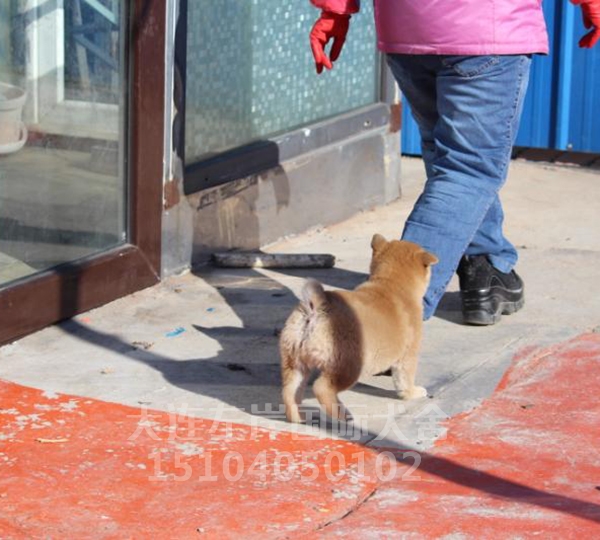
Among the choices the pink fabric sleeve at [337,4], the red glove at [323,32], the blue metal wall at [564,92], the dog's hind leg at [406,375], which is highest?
the pink fabric sleeve at [337,4]

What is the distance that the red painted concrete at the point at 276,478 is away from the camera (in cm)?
393

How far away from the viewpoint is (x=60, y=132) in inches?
232

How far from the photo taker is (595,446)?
4.63 meters

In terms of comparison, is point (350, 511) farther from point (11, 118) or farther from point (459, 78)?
point (11, 118)

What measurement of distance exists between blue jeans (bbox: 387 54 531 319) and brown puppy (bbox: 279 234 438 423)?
32 cm

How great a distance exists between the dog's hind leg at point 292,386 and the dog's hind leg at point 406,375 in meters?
0.39

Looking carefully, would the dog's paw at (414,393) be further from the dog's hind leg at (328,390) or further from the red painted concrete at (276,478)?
the dog's hind leg at (328,390)

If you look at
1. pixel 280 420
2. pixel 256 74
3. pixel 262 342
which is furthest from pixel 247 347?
pixel 256 74

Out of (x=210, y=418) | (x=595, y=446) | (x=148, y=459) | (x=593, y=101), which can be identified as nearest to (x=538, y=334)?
(x=595, y=446)

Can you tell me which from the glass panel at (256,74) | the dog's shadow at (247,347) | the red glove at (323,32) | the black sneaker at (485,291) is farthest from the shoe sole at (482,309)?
the glass panel at (256,74)

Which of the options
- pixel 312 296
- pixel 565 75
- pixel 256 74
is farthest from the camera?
pixel 565 75

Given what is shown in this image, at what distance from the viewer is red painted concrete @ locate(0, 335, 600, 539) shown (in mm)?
3926

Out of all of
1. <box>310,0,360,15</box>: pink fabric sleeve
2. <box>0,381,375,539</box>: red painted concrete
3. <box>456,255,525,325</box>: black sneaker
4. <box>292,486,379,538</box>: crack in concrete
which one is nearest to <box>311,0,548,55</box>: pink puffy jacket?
<box>310,0,360,15</box>: pink fabric sleeve

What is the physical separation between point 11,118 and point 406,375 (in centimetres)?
200
